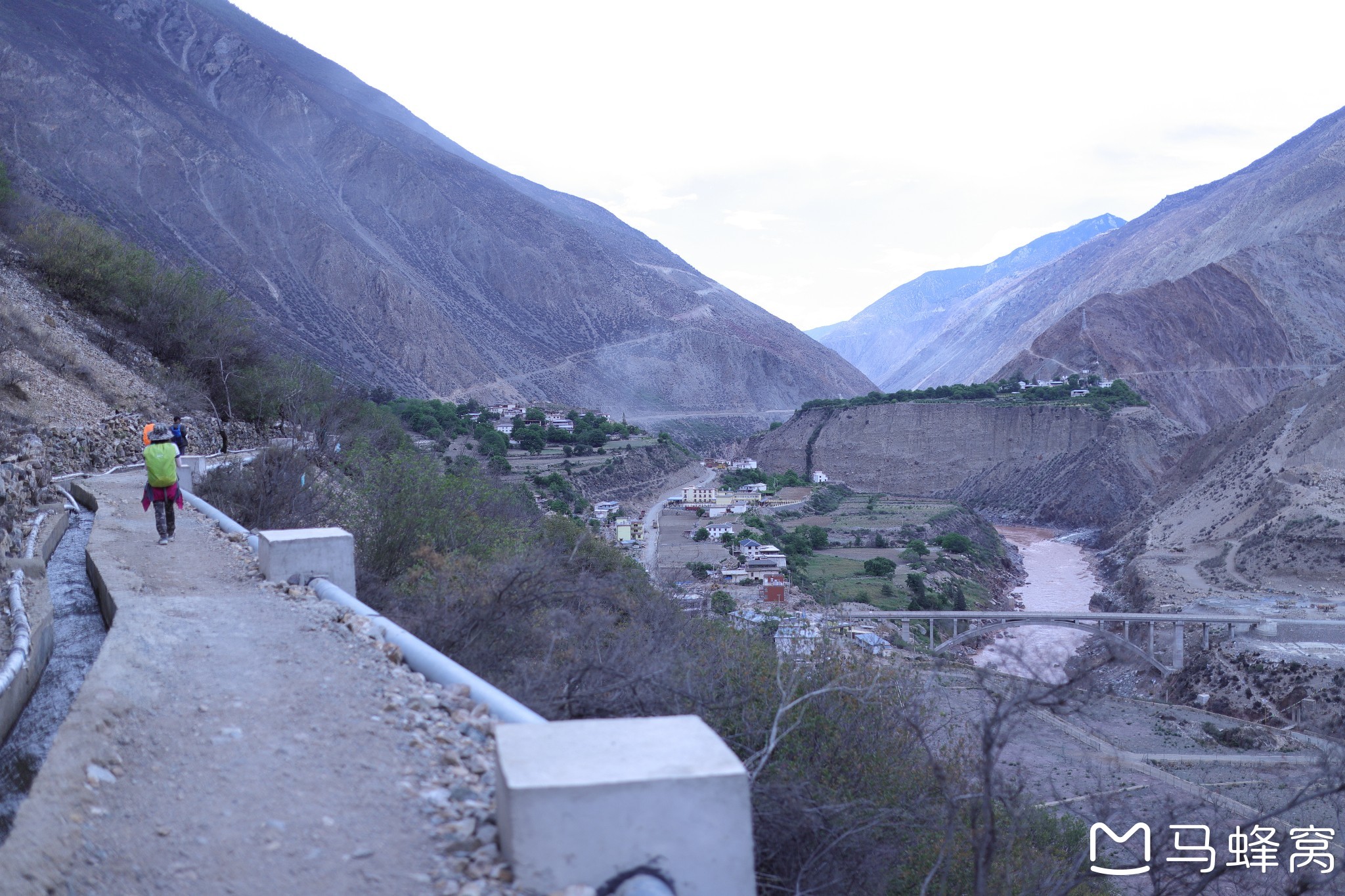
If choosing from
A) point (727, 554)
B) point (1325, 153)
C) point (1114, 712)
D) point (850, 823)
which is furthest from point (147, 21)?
point (1325, 153)

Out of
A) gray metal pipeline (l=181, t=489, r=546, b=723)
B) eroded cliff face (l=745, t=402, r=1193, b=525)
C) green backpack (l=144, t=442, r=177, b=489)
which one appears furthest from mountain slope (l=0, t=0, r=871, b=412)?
gray metal pipeline (l=181, t=489, r=546, b=723)

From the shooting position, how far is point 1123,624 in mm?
36688

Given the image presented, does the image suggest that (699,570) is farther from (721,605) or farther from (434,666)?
(434,666)

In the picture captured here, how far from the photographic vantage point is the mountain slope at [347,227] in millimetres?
71375

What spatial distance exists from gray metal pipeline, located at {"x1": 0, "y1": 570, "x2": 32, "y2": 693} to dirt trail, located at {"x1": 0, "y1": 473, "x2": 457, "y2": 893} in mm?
616

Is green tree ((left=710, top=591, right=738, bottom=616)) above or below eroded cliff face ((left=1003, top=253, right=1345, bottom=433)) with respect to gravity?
below

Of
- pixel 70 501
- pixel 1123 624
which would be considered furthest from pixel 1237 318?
pixel 70 501

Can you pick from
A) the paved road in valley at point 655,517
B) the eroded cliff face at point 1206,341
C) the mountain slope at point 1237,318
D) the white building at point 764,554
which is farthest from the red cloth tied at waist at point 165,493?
the eroded cliff face at point 1206,341

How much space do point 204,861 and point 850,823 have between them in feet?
14.0

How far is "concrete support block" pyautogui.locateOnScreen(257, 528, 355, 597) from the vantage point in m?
7.18

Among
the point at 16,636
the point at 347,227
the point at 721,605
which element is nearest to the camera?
the point at 16,636

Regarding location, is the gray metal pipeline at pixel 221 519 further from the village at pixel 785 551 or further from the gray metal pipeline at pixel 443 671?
the village at pixel 785 551

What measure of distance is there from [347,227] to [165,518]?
3484 inches

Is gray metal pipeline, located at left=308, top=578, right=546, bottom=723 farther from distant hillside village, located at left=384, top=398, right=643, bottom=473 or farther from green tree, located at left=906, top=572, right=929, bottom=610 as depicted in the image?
distant hillside village, located at left=384, top=398, right=643, bottom=473
